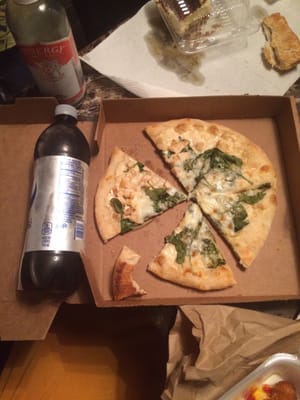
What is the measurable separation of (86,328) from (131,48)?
1.07 meters

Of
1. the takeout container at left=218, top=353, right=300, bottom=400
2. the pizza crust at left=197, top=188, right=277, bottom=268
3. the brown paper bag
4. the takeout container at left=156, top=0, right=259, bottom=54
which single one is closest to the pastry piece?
the takeout container at left=156, top=0, right=259, bottom=54

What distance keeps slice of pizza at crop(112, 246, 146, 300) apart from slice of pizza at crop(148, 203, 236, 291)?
58mm

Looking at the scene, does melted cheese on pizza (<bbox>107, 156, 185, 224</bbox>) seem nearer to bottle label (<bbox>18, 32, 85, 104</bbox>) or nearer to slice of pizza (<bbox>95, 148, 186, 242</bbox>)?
slice of pizza (<bbox>95, 148, 186, 242</bbox>)

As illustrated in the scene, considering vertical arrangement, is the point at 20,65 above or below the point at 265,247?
above

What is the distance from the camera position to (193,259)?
114 centimetres

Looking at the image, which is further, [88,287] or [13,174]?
[13,174]

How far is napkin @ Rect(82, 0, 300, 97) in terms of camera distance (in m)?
1.42

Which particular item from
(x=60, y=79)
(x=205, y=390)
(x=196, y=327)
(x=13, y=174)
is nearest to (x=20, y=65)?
(x=60, y=79)

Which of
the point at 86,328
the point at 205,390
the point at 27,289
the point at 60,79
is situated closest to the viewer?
the point at 205,390

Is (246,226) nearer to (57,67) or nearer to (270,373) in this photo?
(270,373)

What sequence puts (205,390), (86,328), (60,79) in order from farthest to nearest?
(86,328) → (60,79) → (205,390)

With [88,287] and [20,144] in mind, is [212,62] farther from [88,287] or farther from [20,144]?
[88,287]

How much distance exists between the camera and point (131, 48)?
151 centimetres

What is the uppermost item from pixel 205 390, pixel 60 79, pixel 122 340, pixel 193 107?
pixel 60 79
